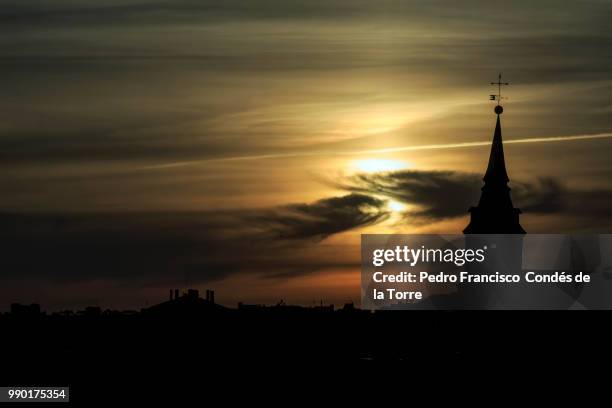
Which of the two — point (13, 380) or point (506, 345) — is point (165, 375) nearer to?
point (13, 380)

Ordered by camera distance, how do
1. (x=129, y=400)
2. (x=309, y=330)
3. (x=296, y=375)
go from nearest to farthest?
(x=129, y=400) → (x=296, y=375) → (x=309, y=330)

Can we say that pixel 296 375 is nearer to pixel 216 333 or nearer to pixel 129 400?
pixel 129 400

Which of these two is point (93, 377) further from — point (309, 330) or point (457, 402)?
point (309, 330)

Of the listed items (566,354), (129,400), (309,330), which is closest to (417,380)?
(129,400)

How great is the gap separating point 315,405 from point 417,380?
45.4ft

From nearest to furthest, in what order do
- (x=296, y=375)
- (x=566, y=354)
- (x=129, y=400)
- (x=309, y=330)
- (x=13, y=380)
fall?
1. (x=129, y=400)
2. (x=13, y=380)
3. (x=296, y=375)
4. (x=566, y=354)
5. (x=309, y=330)

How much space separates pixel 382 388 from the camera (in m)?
136

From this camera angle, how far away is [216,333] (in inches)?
7219

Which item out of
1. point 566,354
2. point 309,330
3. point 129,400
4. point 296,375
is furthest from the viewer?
point 309,330

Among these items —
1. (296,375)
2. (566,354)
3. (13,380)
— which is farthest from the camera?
(566,354)

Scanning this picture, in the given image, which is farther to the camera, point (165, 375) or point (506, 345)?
point (506, 345)

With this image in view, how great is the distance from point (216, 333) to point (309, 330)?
13786mm

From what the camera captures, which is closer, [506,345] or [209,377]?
[209,377]

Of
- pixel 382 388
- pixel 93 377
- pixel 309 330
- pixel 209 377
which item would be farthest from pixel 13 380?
pixel 309 330
